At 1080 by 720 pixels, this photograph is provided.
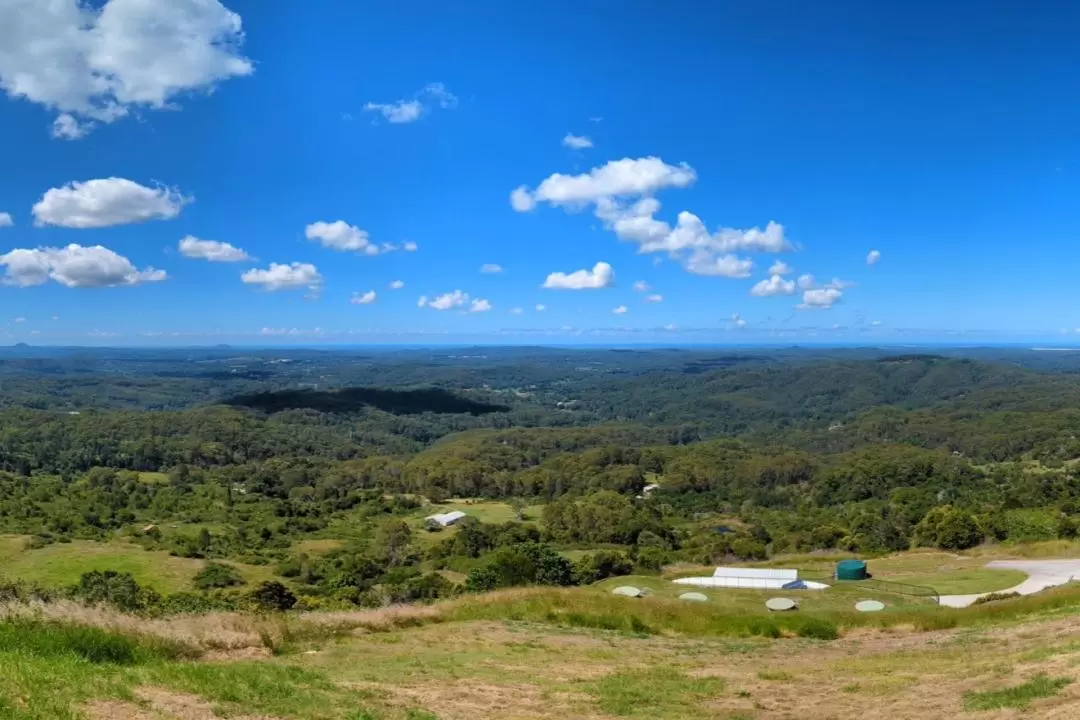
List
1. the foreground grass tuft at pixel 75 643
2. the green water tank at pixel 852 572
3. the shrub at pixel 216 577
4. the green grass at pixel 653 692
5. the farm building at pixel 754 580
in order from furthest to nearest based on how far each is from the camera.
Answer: the shrub at pixel 216 577, the green water tank at pixel 852 572, the farm building at pixel 754 580, the green grass at pixel 653 692, the foreground grass tuft at pixel 75 643

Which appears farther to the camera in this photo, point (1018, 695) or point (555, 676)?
point (555, 676)

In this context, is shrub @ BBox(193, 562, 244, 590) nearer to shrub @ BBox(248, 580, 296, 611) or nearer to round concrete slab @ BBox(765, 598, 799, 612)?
shrub @ BBox(248, 580, 296, 611)

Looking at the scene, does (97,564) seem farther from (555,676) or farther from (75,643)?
(555,676)

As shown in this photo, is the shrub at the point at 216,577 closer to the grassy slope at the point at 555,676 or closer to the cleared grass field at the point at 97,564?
the cleared grass field at the point at 97,564

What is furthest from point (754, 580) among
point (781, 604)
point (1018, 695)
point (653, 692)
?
point (1018, 695)

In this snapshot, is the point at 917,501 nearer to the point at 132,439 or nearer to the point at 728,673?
the point at 728,673

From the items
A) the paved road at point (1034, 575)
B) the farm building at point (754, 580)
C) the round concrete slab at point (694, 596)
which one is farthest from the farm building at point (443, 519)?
the round concrete slab at point (694, 596)
